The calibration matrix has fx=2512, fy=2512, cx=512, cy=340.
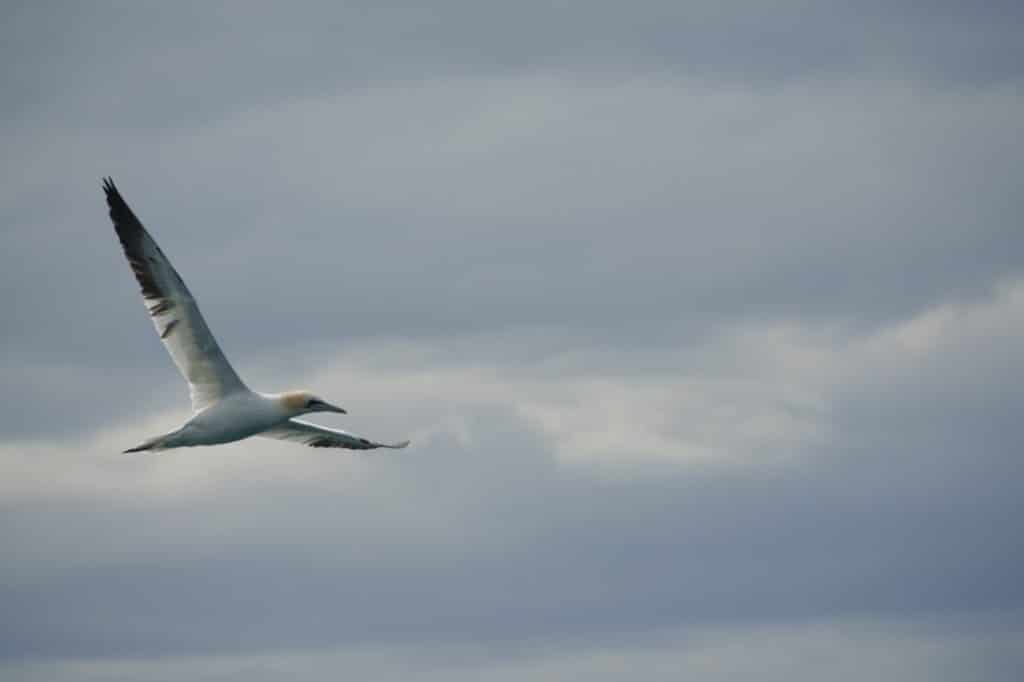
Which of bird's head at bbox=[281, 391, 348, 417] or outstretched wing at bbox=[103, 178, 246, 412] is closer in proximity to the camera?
outstretched wing at bbox=[103, 178, 246, 412]

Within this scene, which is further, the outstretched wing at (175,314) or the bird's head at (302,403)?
the bird's head at (302,403)

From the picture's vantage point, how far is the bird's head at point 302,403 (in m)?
103

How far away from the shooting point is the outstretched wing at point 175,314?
97.2m

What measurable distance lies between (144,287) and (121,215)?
3032 millimetres

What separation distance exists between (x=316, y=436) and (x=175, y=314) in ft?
39.2

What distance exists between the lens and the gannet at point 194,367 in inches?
3836

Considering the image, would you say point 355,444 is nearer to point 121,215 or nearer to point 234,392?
point 234,392

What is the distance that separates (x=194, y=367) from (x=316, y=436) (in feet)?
31.5

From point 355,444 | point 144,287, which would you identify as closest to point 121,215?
point 144,287

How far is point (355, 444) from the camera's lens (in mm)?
109438

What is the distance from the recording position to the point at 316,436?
107938 mm

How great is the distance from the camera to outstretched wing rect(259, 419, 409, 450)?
106312mm

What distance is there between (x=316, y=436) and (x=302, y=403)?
5296mm

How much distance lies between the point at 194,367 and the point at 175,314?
2701 mm
